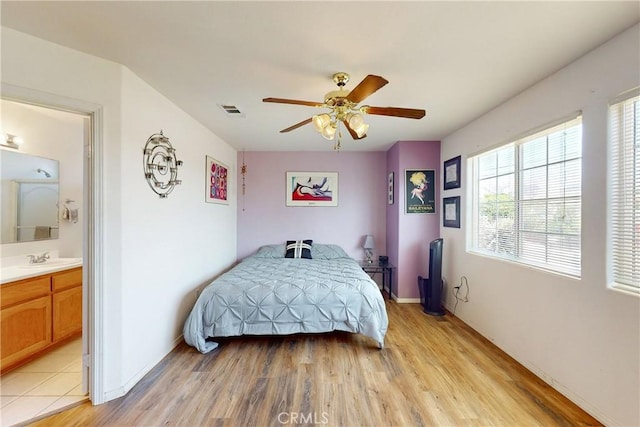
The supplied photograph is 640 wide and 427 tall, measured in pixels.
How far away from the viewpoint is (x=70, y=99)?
5.37ft

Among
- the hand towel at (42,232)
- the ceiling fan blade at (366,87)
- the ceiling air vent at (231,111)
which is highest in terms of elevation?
the ceiling air vent at (231,111)

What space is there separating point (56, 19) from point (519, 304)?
3949 millimetres

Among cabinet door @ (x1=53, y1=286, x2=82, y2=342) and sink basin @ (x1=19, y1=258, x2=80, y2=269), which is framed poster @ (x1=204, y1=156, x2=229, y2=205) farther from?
cabinet door @ (x1=53, y1=286, x2=82, y2=342)

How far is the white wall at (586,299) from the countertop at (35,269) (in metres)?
4.28

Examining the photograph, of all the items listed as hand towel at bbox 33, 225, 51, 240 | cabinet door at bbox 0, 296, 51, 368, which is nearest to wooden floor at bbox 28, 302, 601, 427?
cabinet door at bbox 0, 296, 51, 368

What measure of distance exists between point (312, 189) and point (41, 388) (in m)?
3.68

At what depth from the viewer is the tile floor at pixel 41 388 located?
165cm

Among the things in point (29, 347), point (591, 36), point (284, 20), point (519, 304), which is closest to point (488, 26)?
point (591, 36)

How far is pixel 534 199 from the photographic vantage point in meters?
2.19

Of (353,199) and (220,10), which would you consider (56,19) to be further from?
(353,199)

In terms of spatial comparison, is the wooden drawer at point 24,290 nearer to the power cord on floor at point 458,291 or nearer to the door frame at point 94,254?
the door frame at point 94,254

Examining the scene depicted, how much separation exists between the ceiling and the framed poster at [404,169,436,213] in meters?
1.48

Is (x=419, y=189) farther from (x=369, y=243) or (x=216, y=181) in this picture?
(x=216, y=181)

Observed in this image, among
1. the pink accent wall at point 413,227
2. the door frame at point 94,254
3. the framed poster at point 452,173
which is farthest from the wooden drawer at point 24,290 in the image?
the framed poster at point 452,173
